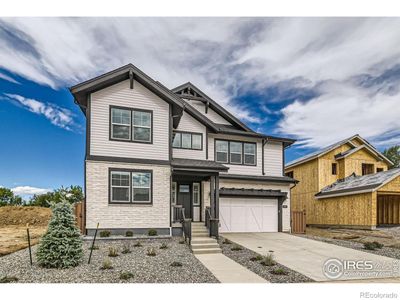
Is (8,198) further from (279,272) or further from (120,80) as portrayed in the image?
(279,272)

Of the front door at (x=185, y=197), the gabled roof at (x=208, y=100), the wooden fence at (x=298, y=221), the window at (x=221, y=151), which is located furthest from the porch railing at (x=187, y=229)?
the wooden fence at (x=298, y=221)

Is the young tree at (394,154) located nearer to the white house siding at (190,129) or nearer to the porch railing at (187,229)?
the white house siding at (190,129)

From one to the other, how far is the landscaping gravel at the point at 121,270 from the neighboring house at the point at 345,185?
41.5 feet

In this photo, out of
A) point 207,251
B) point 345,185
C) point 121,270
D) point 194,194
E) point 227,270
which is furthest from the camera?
point 345,185

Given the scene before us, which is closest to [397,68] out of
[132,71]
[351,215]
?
[351,215]

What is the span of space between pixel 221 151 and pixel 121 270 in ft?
32.3

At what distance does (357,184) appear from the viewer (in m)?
18.6

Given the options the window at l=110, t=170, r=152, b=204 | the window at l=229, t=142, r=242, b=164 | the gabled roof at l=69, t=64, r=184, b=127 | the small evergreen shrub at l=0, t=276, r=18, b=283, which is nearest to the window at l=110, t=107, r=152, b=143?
the gabled roof at l=69, t=64, r=184, b=127

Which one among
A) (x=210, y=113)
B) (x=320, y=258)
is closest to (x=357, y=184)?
(x=210, y=113)

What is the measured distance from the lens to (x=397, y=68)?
14719 mm

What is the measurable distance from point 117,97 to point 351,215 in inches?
580

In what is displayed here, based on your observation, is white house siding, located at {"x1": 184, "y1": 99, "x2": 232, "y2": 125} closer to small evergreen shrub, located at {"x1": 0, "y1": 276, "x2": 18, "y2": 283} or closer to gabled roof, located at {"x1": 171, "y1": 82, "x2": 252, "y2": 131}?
gabled roof, located at {"x1": 171, "y1": 82, "x2": 252, "y2": 131}

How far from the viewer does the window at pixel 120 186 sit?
469 inches

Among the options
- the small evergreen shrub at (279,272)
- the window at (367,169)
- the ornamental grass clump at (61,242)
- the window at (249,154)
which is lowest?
the small evergreen shrub at (279,272)
